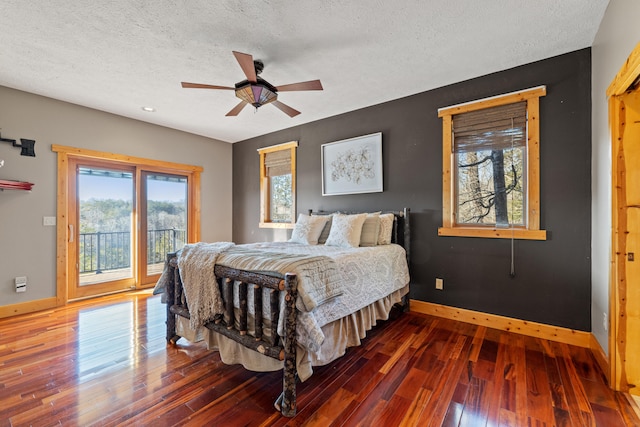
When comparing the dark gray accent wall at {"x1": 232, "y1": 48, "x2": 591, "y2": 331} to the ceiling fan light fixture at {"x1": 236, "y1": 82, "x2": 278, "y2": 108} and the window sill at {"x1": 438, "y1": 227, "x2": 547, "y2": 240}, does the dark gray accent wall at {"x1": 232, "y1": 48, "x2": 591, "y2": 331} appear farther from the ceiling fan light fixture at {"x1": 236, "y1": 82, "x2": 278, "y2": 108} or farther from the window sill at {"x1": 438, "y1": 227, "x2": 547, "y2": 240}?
the ceiling fan light fixture at {"x1": 236, "y1": 82, "x2": 278, "y2": 108}

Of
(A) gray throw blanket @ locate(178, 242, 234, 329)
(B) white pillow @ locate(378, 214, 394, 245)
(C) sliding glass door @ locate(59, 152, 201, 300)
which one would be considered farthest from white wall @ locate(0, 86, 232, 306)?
(B) white pillow @ locate(378, 214, 394, 245)

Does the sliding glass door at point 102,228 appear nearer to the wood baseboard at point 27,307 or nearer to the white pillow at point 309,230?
the wood baseboard at point 27,307

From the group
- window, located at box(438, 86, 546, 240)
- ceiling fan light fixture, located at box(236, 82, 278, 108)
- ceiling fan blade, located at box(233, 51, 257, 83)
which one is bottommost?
window, located at box(438, 86, 546, 240)

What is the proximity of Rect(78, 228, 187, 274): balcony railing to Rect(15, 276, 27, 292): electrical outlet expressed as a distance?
0.60 m

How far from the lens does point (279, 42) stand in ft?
7.71

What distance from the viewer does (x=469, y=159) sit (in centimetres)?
304

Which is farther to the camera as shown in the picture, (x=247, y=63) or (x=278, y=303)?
(x=247, y=63)

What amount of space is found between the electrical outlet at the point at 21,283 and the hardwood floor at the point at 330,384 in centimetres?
71

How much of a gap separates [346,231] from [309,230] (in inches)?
23.1

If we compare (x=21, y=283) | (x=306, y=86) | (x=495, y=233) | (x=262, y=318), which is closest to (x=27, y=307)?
(x=21, y=283)

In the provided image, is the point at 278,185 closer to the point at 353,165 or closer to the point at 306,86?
the point at 353,165

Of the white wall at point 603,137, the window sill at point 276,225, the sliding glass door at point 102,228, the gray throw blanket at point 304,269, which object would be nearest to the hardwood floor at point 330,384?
the white wall at point 603,137

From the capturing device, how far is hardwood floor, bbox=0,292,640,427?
1578mm

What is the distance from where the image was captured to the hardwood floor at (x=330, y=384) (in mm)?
1578
